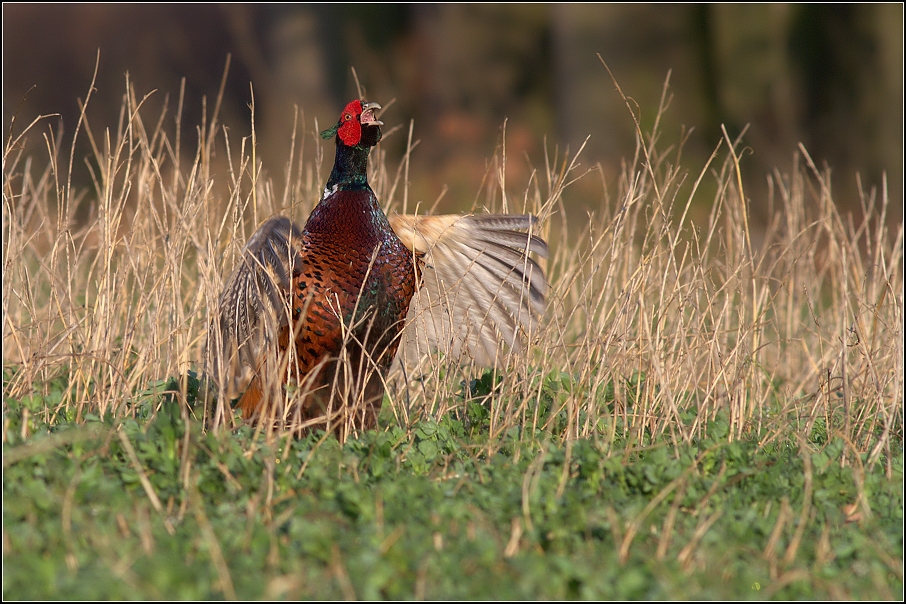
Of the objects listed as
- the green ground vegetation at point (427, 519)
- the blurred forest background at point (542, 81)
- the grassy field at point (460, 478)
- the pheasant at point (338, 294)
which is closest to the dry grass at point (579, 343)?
the grassy field at point (460, 478)

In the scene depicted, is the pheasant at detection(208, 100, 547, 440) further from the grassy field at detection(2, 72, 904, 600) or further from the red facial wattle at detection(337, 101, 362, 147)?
the grassy field at detection(2, 72, 904, 600)

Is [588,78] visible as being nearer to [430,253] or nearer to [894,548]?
[430,253]

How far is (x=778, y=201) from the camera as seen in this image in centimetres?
888

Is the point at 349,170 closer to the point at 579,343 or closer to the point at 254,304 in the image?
the point at 254,304

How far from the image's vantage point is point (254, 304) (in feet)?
11.5

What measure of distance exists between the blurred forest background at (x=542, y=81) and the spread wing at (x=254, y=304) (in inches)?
50.3

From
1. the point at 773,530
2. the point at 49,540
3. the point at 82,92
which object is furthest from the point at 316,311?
the point at 82,92

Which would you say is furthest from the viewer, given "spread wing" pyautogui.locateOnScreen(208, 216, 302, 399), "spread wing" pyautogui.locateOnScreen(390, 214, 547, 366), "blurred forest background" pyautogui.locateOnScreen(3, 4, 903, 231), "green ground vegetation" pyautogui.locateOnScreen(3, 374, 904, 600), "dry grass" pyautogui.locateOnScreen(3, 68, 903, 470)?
"blurred forest background" pyautogui.locateOnScreen(3, 4, 903, 231)

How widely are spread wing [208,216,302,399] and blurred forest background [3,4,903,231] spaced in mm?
1278

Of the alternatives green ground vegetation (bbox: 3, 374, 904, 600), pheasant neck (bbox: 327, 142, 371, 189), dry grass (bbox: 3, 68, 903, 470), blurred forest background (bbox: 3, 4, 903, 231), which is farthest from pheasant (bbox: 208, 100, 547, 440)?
blurred forest background (bbox: 3, 4, 903, 231)

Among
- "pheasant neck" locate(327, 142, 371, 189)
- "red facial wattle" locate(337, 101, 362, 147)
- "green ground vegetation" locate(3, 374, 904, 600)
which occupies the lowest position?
"green ground vegetation" locate(3, 374, 904, 600)

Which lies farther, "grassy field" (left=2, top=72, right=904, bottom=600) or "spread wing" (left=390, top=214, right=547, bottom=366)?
"spread wing" (left=390, top=214, right=547, bottom=366)

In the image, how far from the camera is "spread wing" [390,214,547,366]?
3.88m

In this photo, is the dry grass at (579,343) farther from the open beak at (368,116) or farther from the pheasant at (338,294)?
the open beak at (368,116)
